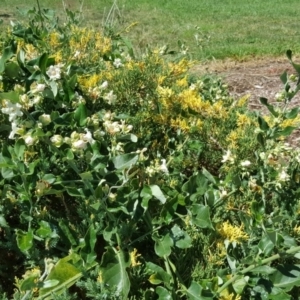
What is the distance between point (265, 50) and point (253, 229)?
6175 millimetres

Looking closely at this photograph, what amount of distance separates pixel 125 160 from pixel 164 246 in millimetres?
222

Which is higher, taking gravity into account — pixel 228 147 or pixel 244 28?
pixel 228 147

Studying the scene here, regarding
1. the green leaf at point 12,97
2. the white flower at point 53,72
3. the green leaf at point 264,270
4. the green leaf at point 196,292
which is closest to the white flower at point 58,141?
the green leaf at point 12,97

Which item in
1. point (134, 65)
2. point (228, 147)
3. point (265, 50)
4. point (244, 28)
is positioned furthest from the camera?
point (244, 28)

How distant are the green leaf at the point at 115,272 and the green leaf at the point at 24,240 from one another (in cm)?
Result: 17

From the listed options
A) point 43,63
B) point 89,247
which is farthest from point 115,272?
point 43,63

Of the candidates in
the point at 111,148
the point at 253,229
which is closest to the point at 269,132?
the point at 253,229

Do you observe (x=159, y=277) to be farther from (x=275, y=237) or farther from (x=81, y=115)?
(x=81, y=115)

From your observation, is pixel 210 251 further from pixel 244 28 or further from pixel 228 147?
pixel 244 28

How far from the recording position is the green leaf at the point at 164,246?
136cm

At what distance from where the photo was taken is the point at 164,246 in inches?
54.2

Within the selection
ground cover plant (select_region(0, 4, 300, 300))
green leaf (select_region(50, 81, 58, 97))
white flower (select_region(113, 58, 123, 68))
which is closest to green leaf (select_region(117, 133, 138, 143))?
ground cover plant (select_region(0, 4, 300, 300))

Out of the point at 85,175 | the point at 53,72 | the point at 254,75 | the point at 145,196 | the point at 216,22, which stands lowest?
the point at 216,22

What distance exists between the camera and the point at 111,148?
5.14 feet
